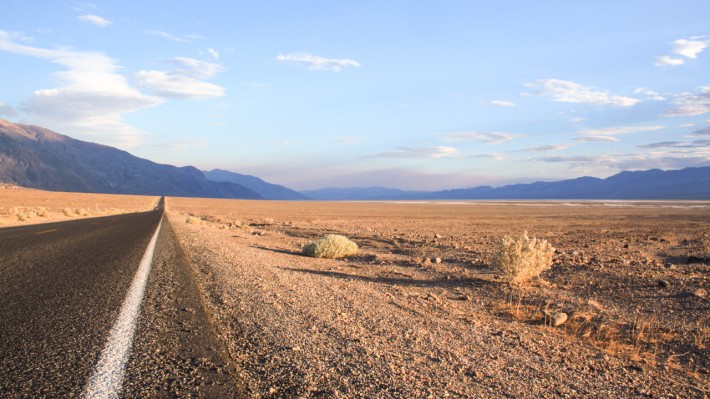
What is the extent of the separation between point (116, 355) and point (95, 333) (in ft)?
2.74

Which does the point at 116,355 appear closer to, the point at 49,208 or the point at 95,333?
the point at 95,333

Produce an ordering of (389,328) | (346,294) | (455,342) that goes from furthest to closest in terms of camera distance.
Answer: (346,294)
(389,328)
(455,342)

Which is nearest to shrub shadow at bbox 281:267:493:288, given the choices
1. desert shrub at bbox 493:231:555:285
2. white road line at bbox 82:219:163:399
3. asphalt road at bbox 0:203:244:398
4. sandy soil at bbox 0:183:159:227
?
desert shrub at bbox 493:231:555:285

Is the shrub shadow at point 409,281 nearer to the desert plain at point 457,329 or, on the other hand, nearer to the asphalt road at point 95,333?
the desert plain at point 457,329

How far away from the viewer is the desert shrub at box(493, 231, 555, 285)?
1041 centimetres

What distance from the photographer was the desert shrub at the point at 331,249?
14.8 m

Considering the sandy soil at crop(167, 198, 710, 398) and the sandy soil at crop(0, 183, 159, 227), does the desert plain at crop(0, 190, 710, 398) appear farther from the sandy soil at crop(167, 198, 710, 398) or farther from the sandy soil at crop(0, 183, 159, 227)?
the sandy soil at crop(0, 183, 159, 227)

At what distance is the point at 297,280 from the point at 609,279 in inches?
280

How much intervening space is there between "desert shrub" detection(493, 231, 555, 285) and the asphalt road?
6.63m

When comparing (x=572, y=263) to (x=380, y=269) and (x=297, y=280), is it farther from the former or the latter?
(x=297, y=280)

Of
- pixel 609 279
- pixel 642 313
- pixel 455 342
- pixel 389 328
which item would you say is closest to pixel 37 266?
pixel 389 328

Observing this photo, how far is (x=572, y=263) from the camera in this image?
12984 mm

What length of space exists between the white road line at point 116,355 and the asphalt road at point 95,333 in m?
0.05

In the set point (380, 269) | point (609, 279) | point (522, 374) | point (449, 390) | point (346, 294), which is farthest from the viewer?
point (380, 269)
